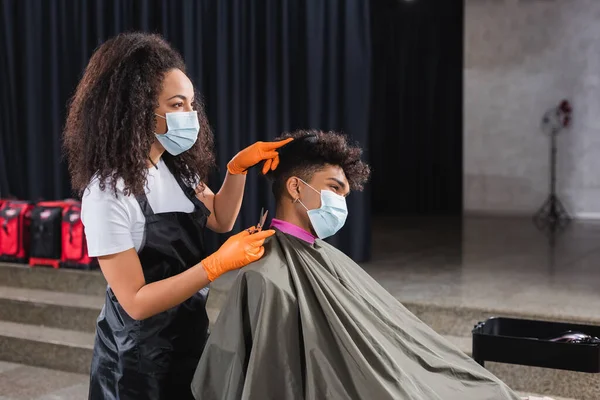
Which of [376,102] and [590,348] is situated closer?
[590,348]

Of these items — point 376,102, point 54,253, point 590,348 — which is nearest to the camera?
point 590,348

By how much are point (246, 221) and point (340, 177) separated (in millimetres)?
2520

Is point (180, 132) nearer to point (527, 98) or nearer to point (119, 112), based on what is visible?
point (119, 112)

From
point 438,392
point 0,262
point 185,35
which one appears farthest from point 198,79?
point 438,392

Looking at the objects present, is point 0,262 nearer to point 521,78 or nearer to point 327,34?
point 327,34

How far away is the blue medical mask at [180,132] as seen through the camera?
1545 millimetres

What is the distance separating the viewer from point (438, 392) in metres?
1.62

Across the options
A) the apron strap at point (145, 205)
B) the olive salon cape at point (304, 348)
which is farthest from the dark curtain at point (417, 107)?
the apron strap at point (145, 205)

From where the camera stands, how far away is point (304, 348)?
59.1 inches

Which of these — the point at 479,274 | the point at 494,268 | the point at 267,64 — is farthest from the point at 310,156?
the point at 494,268

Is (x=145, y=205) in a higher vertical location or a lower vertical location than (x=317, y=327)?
higher

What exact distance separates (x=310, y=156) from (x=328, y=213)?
0.14 meters

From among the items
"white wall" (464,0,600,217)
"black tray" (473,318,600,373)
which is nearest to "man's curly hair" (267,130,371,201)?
"black tray" (473,318,600,373)

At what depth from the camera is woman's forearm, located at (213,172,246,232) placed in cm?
180
